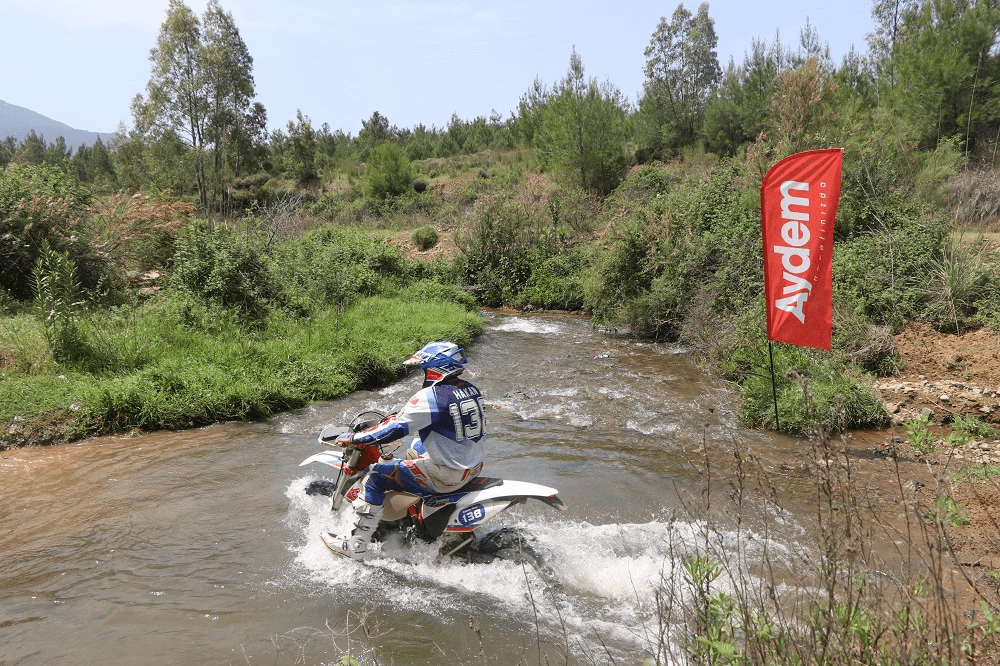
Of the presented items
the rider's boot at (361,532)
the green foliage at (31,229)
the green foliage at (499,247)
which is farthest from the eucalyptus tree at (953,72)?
the green foliage at (31,229)

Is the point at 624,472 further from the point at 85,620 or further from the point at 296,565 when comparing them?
the point at 85,620

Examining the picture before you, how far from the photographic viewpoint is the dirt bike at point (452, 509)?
4773mm

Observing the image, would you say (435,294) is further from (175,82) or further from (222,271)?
(175,82)

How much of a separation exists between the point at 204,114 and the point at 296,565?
31.6m

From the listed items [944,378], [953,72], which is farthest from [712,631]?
[953,72]

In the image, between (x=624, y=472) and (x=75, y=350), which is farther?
(x=75, y=350)

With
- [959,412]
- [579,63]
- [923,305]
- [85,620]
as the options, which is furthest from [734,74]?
[85,620]

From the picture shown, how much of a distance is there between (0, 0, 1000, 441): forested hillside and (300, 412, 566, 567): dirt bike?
241 cm

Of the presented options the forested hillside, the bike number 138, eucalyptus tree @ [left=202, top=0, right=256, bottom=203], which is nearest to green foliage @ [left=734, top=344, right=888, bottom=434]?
the forested hillside

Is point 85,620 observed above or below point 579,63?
below

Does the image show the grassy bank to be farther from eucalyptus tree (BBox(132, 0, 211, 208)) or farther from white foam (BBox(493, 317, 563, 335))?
eucalyptus tree (BBox(132, 0, 211, 208))

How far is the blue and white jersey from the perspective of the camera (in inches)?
187

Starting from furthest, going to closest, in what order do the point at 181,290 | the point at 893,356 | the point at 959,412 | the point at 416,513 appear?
1. the point at 181,290
2. the point at 893,356
3. the point at 959,412
4. the point at 416,513

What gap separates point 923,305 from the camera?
32.7 feet
